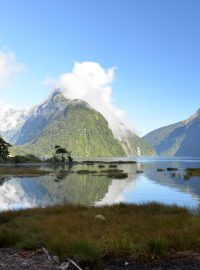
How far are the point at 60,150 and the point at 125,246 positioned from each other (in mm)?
163968

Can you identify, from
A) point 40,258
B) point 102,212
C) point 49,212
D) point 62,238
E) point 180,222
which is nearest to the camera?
point 40,258

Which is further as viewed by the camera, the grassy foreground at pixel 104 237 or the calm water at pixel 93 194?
the calm water at pixel 93 194

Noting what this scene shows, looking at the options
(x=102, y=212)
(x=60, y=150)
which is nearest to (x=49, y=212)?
(x=102, y=212)

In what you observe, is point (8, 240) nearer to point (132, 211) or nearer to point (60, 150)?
point (132, 211)

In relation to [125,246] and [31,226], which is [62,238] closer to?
[125,246]

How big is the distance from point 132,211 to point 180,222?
295 inches

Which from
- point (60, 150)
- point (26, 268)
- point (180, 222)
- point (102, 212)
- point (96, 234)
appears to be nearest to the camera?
point (26, 268)

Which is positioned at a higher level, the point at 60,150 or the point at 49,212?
the point at 60,150

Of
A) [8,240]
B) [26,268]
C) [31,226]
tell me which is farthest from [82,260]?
[31,226]

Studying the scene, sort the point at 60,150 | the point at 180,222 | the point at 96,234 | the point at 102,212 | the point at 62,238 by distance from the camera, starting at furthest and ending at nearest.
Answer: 1. the point at 60,150
2. the point at 102,212
3. the point at 180,222
4. the point at 96,234
5. the point at 62,238

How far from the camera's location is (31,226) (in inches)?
846

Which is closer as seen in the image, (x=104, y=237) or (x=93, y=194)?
(x=104, y=237)

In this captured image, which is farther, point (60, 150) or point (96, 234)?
point (60, 150)

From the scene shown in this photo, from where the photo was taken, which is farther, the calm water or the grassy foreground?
the calm water
